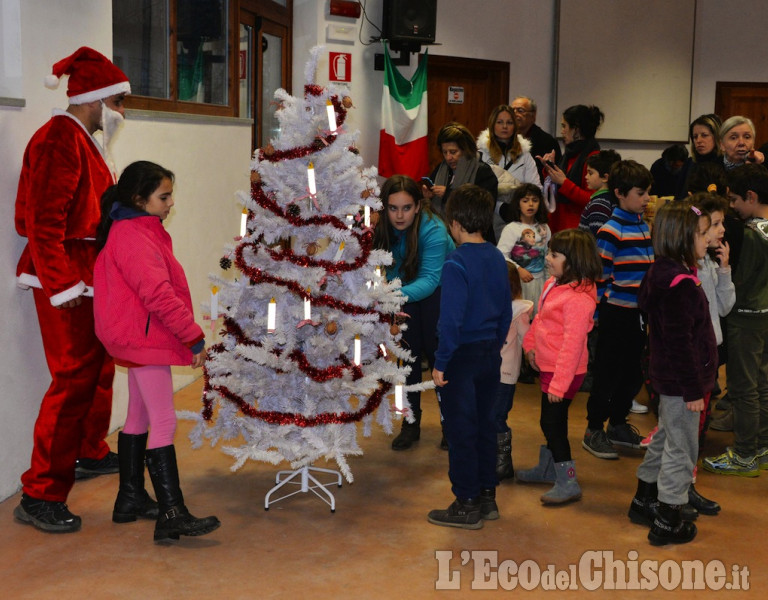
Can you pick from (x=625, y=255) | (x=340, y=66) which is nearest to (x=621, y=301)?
(x=625, y=255)

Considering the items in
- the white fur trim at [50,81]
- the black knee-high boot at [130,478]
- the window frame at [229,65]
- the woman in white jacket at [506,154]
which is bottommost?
the black knee-high boot at [130,478]

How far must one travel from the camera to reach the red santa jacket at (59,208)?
3234 mm

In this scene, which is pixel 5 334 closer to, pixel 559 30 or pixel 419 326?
pixel 419 326

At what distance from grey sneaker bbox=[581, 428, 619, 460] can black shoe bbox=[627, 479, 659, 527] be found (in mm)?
767

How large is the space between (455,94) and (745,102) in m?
3.64

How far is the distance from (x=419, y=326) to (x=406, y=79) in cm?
391

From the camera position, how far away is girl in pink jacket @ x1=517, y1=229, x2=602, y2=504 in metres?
3.62

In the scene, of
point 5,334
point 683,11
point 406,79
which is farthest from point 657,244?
point 683,11

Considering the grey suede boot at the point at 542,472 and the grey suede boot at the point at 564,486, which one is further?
the grey suede boot at the point at 542,472

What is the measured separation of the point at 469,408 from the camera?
11.0 ft

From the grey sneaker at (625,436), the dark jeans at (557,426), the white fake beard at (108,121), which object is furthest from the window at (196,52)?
the grey sneaker at (625,436)

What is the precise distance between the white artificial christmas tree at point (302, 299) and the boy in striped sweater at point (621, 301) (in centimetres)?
125

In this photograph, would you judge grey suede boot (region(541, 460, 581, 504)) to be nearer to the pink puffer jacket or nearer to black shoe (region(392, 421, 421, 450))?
the pink puffer jacket

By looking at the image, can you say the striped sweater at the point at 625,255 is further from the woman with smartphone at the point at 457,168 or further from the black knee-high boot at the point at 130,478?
the black knee-high boot at the point at 130,478
